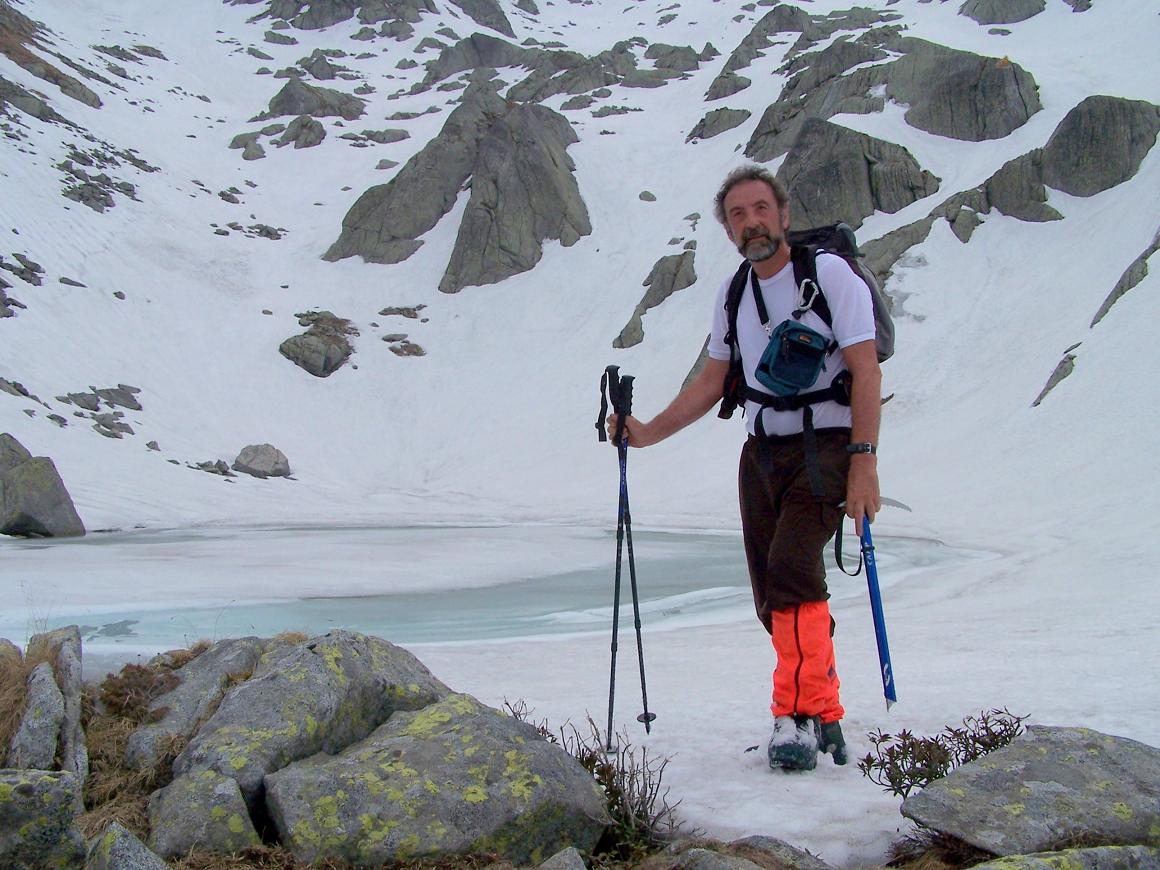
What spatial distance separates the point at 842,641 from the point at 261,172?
1931 inches

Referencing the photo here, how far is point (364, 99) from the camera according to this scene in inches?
2454

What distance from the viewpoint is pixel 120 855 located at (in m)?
2.22

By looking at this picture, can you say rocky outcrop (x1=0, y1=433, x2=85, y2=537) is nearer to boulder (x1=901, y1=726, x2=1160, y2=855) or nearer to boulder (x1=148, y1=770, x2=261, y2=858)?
boulder (x1=148, y1=770, x2=261, y2=858)

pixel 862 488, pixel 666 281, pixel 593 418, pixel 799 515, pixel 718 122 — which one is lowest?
pixel 799 515

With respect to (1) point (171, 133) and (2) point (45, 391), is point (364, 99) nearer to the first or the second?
(1) point (171, 133)

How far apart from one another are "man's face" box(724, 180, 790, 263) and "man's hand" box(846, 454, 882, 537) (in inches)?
36.7

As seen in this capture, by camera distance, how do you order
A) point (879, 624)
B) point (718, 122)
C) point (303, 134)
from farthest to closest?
1. point (303, 134)
2. point (718, 122)
3. point (879, 624)

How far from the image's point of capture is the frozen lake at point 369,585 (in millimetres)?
7441

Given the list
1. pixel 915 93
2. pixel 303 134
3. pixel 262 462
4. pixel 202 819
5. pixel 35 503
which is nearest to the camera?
pixel 202 819

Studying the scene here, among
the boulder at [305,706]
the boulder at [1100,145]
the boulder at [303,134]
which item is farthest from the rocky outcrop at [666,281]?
the boulder at [303,134]

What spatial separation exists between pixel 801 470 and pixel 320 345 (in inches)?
1214

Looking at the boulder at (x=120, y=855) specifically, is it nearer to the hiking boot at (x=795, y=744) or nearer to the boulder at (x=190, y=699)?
the boulder at (x=190, y=699)

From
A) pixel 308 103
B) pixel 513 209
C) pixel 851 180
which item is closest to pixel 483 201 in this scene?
pixel 513 209

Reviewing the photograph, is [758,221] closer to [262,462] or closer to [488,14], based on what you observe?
[262,462]
